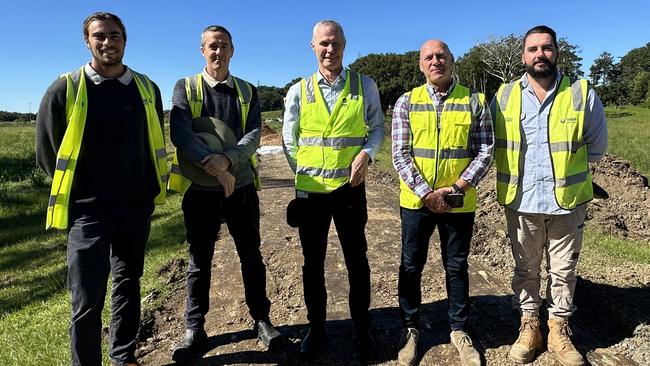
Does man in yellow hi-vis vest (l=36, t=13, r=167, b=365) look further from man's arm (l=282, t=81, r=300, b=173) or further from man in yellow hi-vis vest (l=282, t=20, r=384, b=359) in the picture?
man in yellow hi-vis vest (l=282, t=20, r=384, b=359)

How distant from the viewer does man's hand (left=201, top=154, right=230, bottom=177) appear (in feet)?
9.89

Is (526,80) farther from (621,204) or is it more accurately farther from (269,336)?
(621,204)

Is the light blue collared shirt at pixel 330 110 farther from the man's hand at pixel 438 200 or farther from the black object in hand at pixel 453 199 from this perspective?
the black object in hand at pixel 453 199

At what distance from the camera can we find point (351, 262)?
10.8 feet

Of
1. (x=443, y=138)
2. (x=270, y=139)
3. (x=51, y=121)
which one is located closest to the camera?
(x=51, y=121)

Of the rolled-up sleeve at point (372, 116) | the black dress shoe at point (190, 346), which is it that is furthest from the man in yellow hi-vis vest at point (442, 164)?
the black dress shoe at point (190, 346)

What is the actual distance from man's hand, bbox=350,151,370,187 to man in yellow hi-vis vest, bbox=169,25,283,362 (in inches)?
29.3

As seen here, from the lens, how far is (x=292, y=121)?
3.17 m

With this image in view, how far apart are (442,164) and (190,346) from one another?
7.32 ft

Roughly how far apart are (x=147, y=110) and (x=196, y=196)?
0.68 meters

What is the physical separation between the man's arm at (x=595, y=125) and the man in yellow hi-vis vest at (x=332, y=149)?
4.57 feet

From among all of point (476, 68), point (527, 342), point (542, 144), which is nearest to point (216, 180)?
point (542, 144)

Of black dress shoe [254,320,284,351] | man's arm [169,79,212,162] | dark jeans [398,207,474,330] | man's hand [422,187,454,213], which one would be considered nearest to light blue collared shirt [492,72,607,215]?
dark jeans [398,207,474,330]

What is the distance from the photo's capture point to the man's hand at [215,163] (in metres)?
3.01
